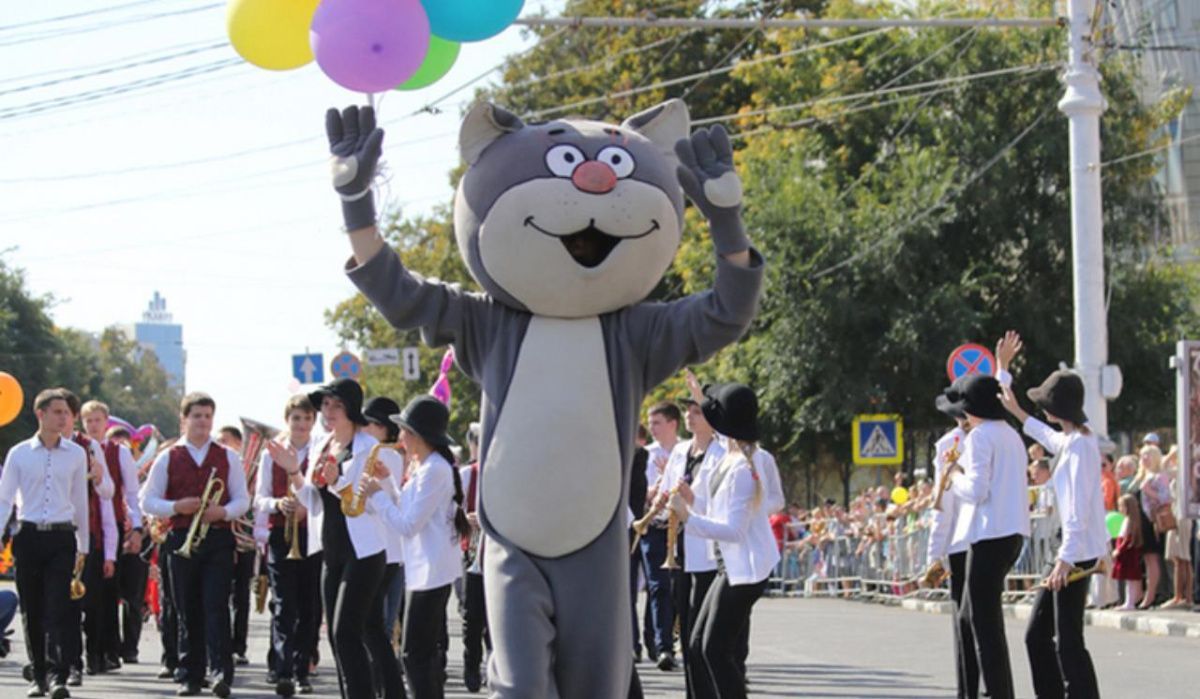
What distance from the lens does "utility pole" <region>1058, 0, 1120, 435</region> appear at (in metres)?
21.2

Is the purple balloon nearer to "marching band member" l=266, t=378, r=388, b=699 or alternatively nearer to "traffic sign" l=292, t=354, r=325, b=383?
"marching band member" l=266, t=378, r=388, b=699

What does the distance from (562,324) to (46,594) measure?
699 cm

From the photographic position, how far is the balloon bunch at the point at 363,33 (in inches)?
313

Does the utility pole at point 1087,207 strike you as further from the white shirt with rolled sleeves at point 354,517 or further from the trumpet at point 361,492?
the trumpet at point 361,492

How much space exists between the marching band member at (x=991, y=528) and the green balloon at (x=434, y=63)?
12.2 ft

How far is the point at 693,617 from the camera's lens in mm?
12438

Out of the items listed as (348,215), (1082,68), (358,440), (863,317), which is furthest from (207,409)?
(863,317)

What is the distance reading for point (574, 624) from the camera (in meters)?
7.56

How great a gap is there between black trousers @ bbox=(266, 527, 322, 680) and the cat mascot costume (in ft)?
20.9

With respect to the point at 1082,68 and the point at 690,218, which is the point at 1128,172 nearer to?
the point at 690,218

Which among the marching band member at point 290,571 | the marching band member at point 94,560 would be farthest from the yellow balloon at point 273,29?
the marching band member at point 94,560

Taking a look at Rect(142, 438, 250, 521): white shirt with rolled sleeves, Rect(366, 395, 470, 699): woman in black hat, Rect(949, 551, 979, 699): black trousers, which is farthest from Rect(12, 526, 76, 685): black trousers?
Rect(949, 551, 979, 699): black trousers

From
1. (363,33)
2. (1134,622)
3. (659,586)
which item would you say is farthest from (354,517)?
(1134,622)

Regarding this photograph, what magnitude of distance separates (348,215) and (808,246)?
82.5 ft
